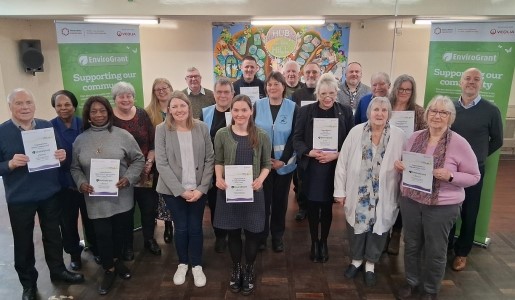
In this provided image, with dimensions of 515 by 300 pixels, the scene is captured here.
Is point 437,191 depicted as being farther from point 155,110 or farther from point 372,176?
point 155,110

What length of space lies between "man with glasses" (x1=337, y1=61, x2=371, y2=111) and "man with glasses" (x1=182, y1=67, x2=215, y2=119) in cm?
151

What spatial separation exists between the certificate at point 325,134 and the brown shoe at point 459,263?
161 centimetres

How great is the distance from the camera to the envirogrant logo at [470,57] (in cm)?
335

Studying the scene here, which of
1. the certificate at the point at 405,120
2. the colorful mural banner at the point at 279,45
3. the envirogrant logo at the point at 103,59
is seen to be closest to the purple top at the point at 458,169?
the certificate at the point at 405,120

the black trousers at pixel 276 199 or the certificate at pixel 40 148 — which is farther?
the black trousers at pixel 276 199

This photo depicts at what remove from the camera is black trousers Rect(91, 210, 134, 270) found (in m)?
2.86

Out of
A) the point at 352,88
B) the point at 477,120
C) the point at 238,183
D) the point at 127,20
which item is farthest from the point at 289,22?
the point at 238,183

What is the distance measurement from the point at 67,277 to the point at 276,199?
1.96 meters

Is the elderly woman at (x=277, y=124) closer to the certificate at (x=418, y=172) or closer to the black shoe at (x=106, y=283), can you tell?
the certificate at (x=418, y=172)

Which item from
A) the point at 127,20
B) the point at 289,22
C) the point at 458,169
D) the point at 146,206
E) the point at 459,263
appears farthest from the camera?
the point at 289,22

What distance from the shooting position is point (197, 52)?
646 centimetres

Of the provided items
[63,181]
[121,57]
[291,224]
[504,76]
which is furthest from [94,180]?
[504,76]

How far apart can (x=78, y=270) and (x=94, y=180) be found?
3.68ft

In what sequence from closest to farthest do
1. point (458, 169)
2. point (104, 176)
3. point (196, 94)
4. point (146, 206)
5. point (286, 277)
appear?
point (458, 169) → point (104, 176) → point (286, 277) → point (146, 206) → point (196, 94)
